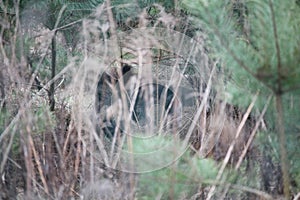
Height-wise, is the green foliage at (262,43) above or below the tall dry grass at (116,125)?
above

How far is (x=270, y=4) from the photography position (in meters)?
1.15

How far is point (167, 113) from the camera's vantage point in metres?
1.81

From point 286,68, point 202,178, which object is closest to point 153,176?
point 202,178

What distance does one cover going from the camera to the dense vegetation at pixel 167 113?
126 cm

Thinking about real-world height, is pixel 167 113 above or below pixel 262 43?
below

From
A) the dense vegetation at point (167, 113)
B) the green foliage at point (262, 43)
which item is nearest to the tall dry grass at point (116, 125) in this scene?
the dense vegetation at point (167, 113)

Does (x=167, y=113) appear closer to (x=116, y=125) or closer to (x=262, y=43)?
(x=116, y=125)

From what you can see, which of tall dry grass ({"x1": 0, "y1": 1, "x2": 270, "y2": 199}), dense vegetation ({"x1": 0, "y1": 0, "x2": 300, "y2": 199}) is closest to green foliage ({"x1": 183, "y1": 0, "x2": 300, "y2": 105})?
dense vegetation ({"x1": 0, "y1": 0, "x2": 300, "y2": 199})

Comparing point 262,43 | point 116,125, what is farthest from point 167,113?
point 262,43

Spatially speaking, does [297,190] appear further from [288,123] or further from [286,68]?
[286,68]

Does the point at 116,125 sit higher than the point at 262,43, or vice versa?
the point at 262,43

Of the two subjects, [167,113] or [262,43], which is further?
[167,113]

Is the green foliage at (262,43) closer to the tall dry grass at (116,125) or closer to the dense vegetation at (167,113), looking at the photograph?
the dense vegetation at (167,113)

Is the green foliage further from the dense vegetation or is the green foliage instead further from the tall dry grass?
the tall dry grass
